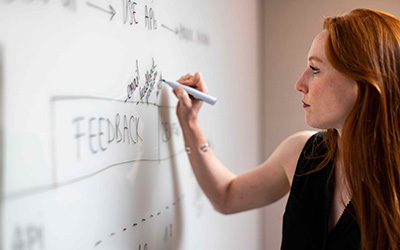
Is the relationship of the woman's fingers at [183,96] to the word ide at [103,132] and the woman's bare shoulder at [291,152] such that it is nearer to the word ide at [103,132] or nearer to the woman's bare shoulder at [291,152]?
the word ide at [103,132]

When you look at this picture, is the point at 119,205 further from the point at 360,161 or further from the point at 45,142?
the point at 360,161

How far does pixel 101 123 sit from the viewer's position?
0.55 metres

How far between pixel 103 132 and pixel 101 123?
12mm

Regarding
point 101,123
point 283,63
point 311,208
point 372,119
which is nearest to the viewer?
point 101,123

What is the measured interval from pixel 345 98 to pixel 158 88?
301mm

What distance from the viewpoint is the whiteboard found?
0.42 metres

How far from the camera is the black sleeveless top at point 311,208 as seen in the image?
0.78 m

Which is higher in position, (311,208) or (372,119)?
(372,119)

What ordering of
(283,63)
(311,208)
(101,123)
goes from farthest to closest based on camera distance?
(283,63), (311,208), (101,123)

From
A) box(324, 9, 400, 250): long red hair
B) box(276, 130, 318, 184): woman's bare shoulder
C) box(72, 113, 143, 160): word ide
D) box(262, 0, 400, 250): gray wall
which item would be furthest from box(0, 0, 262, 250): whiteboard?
box(262, 0, 400, 250): gray wall

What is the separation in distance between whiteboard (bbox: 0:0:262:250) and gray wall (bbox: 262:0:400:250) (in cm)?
47

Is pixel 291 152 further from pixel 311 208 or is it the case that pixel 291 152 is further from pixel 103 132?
pixel 103 132

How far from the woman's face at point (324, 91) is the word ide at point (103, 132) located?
289 millimetres

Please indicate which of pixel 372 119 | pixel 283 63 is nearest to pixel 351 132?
pixel 372 119
